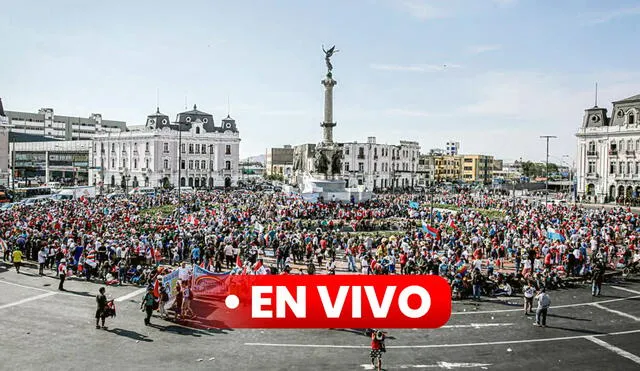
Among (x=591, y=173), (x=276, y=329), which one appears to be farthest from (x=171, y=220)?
(x=591, y=173)

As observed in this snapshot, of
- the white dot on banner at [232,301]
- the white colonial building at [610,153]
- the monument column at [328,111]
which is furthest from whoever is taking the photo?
the white colonial building at [610,153]

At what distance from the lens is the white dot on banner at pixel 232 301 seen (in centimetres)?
1830

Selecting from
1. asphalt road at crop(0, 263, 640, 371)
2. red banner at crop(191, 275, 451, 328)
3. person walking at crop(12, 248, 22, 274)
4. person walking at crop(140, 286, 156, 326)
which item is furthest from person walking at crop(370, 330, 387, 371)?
person walking at crop(12, 248, 22, 274)

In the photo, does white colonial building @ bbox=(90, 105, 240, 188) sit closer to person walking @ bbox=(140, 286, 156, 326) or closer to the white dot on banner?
the white dot on banner

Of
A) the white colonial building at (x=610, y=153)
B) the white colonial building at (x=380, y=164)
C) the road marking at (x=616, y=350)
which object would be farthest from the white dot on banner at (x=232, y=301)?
the white colonial building at (x=380, y=164)

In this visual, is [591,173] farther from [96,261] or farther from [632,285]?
[96,261]

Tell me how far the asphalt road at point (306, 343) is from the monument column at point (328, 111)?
48784 mm

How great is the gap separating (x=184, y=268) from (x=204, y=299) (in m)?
1.43

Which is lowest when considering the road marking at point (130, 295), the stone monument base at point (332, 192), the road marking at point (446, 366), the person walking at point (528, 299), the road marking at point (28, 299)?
the road marking at point (446, 366)

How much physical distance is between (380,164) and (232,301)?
90.7 meters

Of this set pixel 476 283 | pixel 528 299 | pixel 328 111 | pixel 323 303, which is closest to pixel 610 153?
pixel 328 111

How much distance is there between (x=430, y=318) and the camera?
17.1 metres

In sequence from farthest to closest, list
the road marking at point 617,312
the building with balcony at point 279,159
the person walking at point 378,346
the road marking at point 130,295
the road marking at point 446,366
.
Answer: the building with balcony at point 279,159
the road marking at point 130,295
the road marking at point 617,312
the road marking at point 446,366
the person walking at point 378,346

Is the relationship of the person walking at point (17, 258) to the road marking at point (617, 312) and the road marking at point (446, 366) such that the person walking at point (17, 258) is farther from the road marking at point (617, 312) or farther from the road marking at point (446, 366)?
the road marking at point (617, 312)
